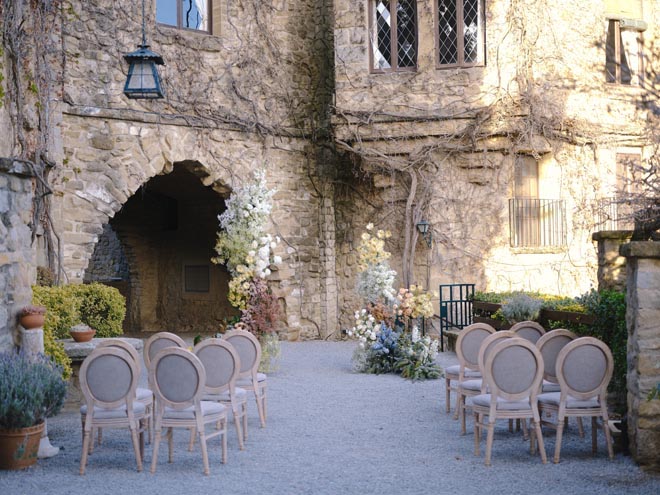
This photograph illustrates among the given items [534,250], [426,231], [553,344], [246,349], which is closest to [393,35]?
[426,231]

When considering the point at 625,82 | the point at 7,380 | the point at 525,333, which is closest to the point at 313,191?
the point at 625,82

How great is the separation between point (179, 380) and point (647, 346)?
2955 mm

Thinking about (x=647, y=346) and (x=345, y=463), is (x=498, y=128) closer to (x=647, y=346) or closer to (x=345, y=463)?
(x=647, y=346)

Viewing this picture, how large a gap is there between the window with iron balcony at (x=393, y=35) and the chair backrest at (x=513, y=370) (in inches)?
312

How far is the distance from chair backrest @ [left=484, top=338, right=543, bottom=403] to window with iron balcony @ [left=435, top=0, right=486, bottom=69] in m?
7.79

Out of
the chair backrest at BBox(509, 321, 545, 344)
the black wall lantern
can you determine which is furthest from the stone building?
the chair backrest at BBox(509, 321, 545, 344)

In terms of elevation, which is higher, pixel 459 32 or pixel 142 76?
pixel 459 32

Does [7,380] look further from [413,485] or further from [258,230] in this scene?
[258,230]

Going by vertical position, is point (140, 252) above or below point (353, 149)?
below

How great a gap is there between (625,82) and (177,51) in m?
6.79

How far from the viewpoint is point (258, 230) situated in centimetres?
1032

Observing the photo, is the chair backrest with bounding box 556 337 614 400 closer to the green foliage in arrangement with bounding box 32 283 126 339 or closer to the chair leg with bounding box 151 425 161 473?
the chair leg with bounding box 151 425 161 473

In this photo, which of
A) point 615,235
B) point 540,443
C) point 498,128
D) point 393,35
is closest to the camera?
point 540,443

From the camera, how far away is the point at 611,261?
7.54 meters
